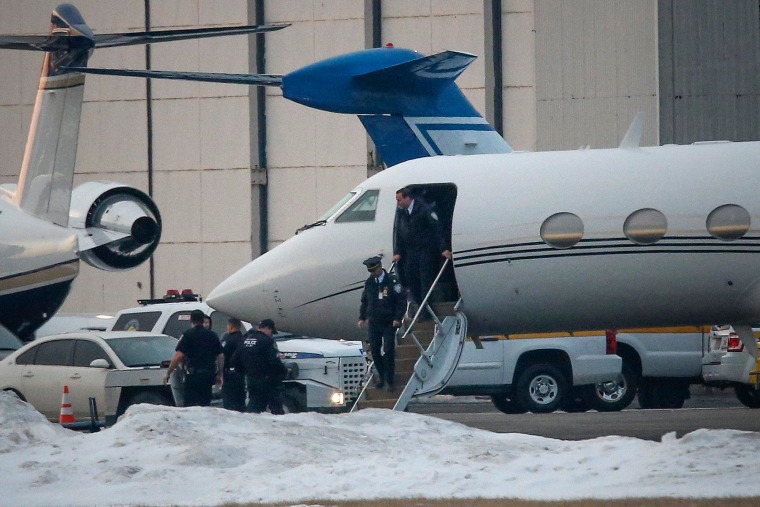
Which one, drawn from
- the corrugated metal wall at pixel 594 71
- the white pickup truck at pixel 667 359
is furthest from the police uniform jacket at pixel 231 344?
the corrugated metal wall at pixel 594 71

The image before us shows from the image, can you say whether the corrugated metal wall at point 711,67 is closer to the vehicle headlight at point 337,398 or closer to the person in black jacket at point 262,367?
the vehicle headlight at point 337,398

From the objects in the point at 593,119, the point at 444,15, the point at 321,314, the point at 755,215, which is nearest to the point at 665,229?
the point at 755,215

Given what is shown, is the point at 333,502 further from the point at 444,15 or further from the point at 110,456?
the point at 444,15

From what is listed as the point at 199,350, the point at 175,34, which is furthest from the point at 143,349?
the point at 175,34

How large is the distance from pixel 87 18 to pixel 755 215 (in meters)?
26.1

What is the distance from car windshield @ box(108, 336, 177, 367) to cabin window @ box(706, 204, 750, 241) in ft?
26.9

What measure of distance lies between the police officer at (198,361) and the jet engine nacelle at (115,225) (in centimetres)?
561

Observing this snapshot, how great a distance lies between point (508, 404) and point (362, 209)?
21.9 ft

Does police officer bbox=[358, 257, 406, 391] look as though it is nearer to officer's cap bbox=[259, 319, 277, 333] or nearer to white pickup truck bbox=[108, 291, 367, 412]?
officer's cap bbox=[259, 319, 277, 333]

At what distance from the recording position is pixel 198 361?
56.9 ft

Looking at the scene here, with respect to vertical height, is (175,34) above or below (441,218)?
above

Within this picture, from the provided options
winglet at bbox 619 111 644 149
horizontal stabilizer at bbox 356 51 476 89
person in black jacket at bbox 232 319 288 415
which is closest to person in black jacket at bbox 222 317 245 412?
person in black jacket at bbox 232 319 288 415

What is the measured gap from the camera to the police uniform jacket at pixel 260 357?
1631cm

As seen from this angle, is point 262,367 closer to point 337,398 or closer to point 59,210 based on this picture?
point 337,398
